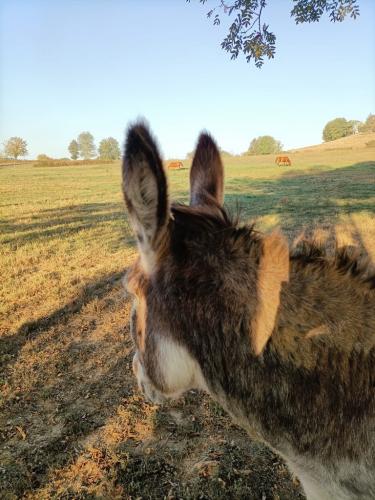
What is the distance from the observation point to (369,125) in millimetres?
114688

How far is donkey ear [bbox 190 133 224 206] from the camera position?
2.23m

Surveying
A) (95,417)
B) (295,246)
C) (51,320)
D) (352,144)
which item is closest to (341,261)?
(295,246)

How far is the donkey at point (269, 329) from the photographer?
5.06 ft

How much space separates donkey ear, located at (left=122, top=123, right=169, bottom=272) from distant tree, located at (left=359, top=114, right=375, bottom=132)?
12511 cm

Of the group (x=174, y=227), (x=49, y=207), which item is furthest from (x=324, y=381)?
(x=49, y=207)

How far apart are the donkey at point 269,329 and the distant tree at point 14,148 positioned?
140 meters

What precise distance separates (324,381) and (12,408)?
183 inches

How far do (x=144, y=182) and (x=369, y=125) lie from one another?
131950mm

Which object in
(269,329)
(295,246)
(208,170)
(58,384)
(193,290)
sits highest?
(208,170)

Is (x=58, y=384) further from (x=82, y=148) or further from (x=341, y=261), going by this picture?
(x=82, y=148)

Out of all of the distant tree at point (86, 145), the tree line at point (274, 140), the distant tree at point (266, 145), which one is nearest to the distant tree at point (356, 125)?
the tree line at point (274, 140)

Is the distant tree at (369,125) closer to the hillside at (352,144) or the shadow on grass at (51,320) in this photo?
the hillside at (352,144)

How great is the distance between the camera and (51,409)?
192 inches

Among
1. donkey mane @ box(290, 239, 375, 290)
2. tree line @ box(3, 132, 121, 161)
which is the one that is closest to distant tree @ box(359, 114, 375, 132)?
tree line @ box(3, 132, 121, 161)
